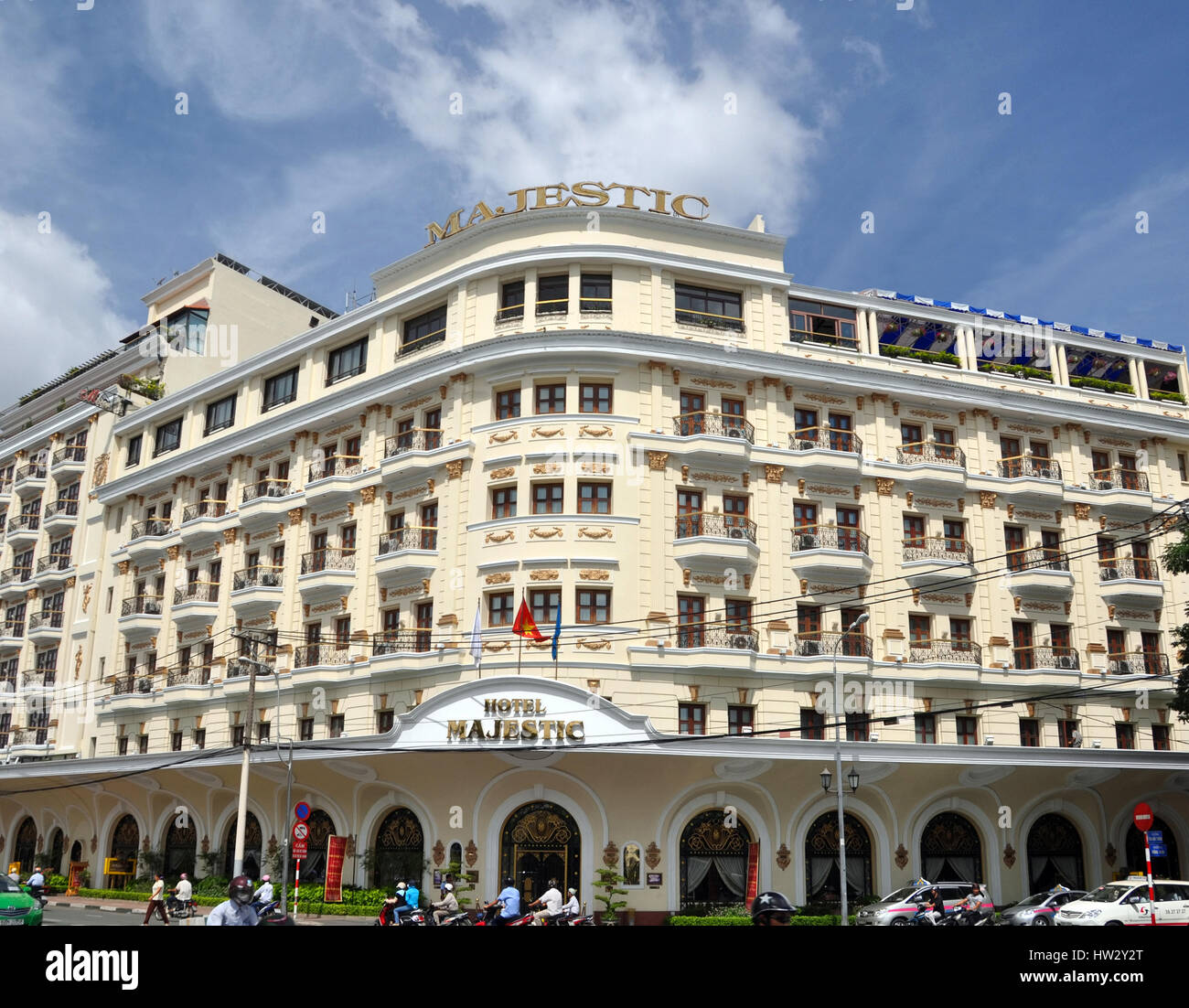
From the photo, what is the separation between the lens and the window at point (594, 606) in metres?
34.0

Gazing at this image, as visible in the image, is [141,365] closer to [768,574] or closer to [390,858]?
[390,858]

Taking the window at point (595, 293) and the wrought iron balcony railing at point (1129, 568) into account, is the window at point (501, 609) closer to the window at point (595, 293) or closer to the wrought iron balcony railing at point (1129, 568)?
the window at point (595, 293)

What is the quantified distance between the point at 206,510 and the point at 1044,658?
34.0 metres

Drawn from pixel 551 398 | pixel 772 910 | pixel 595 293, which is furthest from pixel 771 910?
pixel 595 293

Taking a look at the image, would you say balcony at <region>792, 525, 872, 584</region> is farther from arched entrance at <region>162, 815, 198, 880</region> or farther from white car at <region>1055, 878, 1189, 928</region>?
arched entrance at <region>162, 815, 198, 880</region>

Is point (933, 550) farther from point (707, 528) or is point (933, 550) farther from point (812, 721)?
point (707, 528)

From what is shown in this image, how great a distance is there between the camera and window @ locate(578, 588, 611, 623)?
1339 inches

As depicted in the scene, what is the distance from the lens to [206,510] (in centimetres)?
4647

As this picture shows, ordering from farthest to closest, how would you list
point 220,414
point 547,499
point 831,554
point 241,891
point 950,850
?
point 220,414
point 831,554
point 950,850
point 547,499
point 241,891

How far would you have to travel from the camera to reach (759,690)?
34656 mm

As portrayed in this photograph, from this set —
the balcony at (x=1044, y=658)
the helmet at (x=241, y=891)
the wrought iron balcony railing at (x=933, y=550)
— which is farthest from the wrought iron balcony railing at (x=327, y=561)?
the helmet at (x=241, y=891)

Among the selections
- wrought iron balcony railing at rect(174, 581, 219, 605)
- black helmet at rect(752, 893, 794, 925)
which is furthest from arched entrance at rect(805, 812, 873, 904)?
black helmet at rect(752, 893, 794, 925)

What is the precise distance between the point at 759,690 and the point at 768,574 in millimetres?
3911
